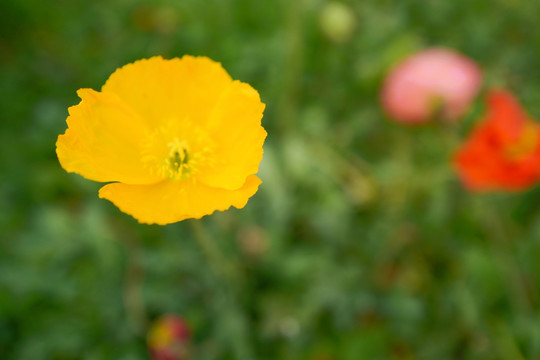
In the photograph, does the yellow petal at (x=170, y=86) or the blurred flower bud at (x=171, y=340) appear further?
the blurred flower bud at (x=171, y=340)

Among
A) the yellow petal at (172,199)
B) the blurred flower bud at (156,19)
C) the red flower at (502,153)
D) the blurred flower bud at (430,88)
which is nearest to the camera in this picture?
the yellow petal at (172,199)

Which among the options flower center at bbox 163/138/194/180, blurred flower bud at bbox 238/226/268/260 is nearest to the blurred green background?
blurred flower bud at bbox 238/226/268/260

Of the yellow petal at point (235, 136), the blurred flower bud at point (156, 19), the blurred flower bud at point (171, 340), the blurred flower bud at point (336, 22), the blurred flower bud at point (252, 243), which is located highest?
the blurred flower bud at point (156, 19)

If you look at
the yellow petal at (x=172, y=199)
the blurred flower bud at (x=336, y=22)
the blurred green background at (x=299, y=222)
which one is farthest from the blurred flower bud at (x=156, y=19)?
the yellow petal at (x=172, y=199)

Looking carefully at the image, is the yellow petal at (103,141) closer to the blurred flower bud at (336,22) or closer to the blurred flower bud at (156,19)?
the blurred flower bud at (336,22)

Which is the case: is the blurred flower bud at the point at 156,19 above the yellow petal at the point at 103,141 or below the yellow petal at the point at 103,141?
above

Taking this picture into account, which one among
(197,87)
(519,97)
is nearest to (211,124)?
(197,87)

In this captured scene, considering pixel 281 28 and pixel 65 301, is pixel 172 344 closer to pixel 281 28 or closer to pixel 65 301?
pixel 65 301
